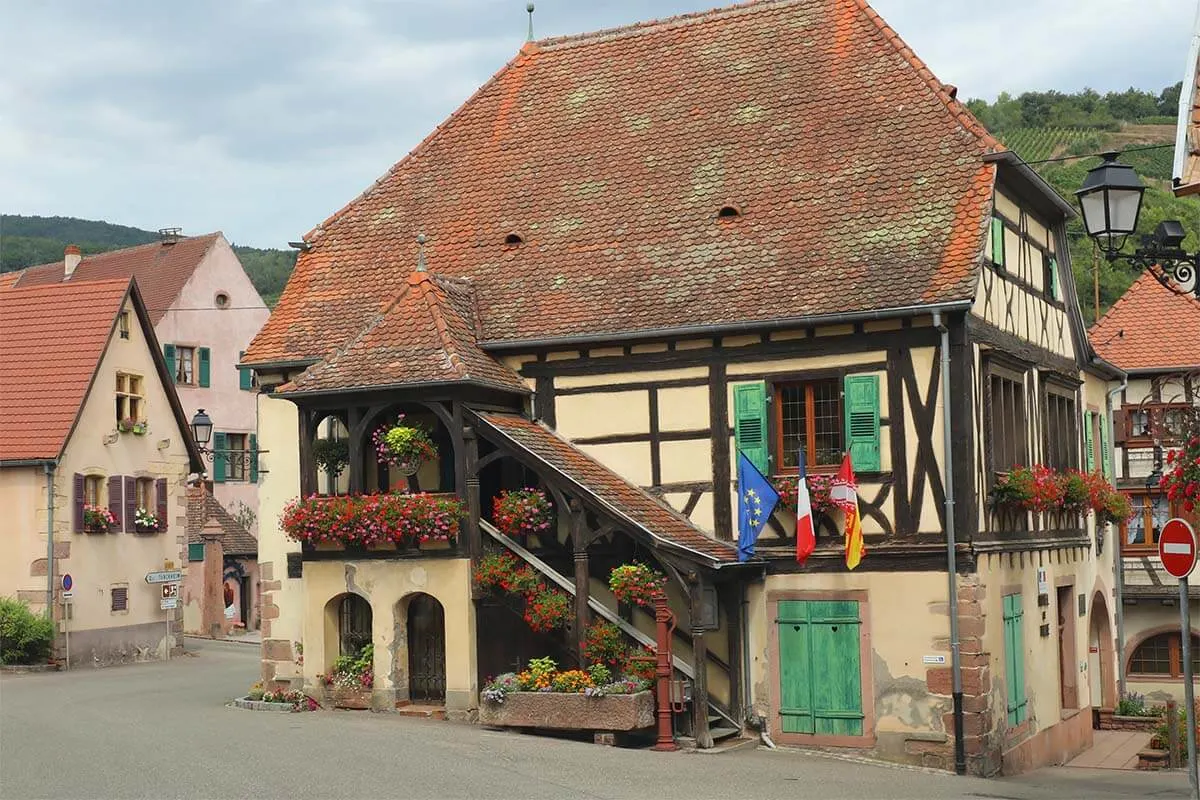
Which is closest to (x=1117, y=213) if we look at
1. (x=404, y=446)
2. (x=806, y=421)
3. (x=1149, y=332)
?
(x=806, y=421)

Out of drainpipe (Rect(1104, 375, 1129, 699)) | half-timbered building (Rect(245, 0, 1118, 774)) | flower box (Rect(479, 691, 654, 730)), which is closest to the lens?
flower box (Rect(479, 691, 654, 730))

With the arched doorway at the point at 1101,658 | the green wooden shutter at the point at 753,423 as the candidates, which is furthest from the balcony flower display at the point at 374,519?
the arched doorway at the point at 1101,658

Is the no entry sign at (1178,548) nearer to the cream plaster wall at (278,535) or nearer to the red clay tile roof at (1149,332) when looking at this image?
the cream plaster wall at (278,535)

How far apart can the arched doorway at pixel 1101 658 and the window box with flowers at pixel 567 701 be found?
1139 cm

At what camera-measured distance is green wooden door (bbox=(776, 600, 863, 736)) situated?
20203mm

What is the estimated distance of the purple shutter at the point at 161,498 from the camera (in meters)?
37.3

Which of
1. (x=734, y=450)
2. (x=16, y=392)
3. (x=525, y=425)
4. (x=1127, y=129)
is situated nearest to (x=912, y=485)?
(x=734, y=450)

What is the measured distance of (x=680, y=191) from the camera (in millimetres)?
23297

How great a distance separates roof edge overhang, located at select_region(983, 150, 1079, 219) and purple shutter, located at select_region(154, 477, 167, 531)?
2164 centimetres

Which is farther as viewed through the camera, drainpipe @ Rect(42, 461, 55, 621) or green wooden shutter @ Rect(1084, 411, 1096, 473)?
drainpipe @ Rect(42, 461, 55, 621)

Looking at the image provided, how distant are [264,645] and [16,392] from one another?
13629mm

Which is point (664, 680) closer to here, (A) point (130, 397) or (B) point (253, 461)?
(A) point (130, 397)

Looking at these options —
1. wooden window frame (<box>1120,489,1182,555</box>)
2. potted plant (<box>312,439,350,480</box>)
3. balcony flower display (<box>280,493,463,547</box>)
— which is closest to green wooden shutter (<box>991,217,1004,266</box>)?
balcony flower display (<box>280,493,463,547</box>)

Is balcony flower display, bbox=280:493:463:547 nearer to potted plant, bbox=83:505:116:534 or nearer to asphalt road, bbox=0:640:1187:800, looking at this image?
asphalt road, bbox=0:640:1187:800
